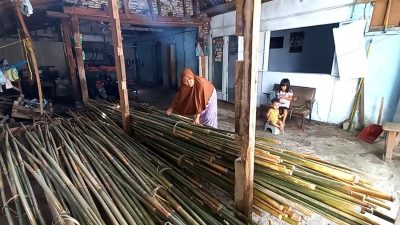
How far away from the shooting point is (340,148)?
348cm

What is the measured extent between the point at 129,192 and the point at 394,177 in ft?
9.99

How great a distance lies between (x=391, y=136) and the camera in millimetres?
2949

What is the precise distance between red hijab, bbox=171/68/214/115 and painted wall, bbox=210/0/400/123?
3023 mm

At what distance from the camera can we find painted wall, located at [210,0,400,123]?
12.4ft

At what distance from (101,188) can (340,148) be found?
354 cm

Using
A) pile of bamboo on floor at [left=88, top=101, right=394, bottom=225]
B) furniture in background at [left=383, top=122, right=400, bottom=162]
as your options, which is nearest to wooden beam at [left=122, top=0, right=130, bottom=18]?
pile of bamboo on floor at [left=88, top=101, right=394, bottom=225]

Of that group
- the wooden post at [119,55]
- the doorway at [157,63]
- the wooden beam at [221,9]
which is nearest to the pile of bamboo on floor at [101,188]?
the wooden post at [119,55]

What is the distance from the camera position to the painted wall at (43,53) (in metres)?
8.90

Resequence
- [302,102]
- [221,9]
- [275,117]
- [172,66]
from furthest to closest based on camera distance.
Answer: [172,66], [221,9], [302,102], [275,117]

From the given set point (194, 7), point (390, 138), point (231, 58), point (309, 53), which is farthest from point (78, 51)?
point (309, 53)

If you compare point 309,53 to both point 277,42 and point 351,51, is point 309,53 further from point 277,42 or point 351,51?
point 351,51

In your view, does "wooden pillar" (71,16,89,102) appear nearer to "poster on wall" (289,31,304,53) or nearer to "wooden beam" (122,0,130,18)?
"wooden beam" (122,0,130,18)

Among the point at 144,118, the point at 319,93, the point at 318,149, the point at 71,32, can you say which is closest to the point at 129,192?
the point at 144,118

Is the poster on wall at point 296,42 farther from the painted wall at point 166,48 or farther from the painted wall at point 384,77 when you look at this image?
the painted wall at point 166,48
